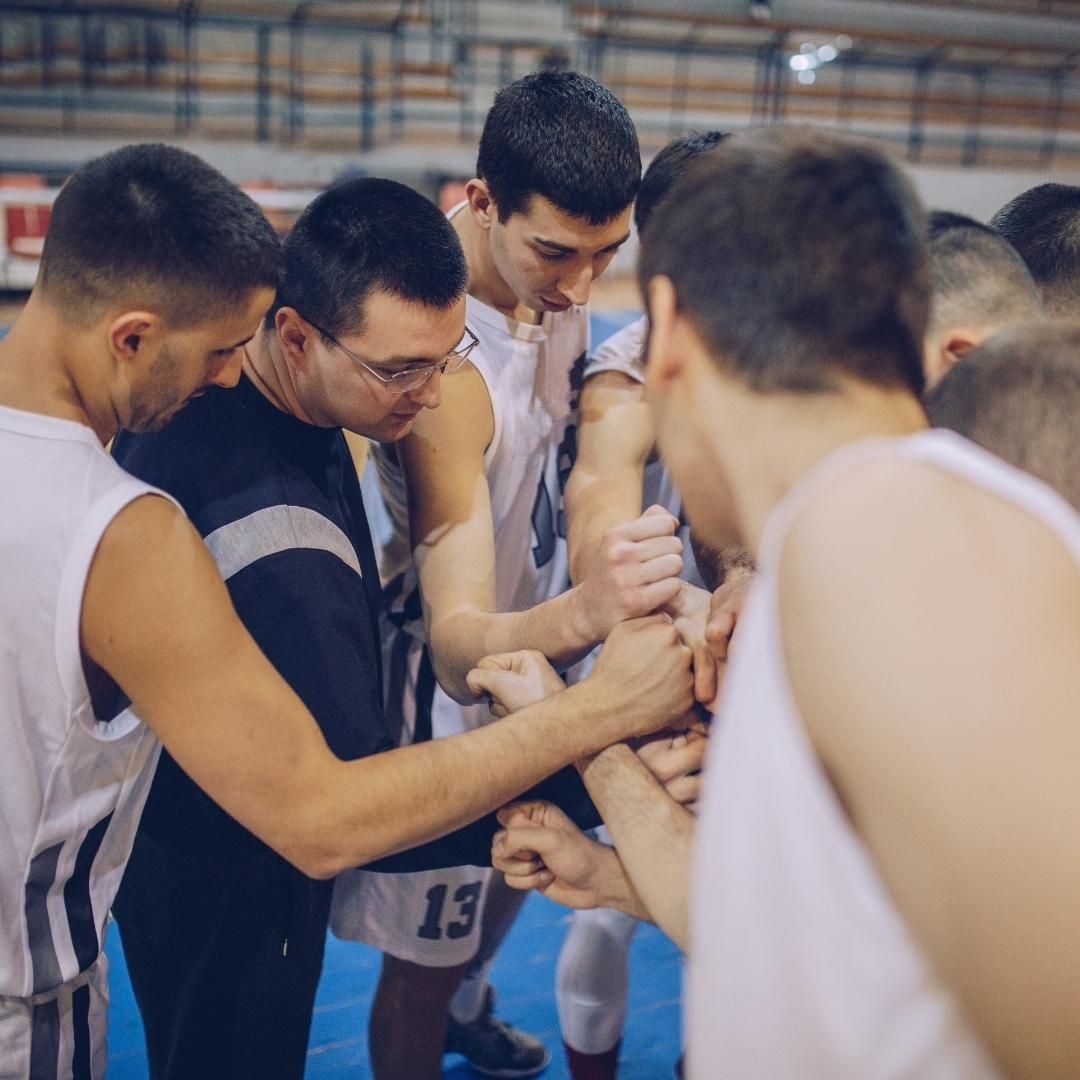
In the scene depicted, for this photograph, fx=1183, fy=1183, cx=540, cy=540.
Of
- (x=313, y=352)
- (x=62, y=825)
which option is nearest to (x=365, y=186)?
(x=313, y=352)

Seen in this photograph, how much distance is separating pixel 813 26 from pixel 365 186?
437 inches

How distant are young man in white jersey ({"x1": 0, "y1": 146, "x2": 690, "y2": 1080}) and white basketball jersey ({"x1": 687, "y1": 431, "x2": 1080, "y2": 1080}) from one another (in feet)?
2.23

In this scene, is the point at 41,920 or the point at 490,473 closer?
the point at 41,920

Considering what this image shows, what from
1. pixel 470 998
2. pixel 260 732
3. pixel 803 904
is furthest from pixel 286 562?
pixel 470 998

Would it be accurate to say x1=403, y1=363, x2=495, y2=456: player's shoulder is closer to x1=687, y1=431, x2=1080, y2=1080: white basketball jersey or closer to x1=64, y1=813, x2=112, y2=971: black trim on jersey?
x1=64, y1=813, x2=112, y2=971: black trim on jersey

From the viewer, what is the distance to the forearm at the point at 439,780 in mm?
1575

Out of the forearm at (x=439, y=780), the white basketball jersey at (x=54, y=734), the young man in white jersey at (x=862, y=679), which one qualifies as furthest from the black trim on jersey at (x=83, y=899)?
the young man in white jersey at (x=862, y=679)

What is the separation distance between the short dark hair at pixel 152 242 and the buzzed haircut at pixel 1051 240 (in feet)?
5.15

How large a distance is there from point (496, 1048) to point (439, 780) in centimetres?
152

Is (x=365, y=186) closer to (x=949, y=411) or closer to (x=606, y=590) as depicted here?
(x=606, y=590)

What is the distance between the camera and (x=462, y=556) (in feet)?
7.36

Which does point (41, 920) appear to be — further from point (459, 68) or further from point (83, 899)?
point (459, 68)

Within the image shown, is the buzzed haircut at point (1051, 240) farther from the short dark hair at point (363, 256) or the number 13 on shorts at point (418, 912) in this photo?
the number 13 on shorts at point (418, 912)

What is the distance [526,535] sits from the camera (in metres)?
2.62
